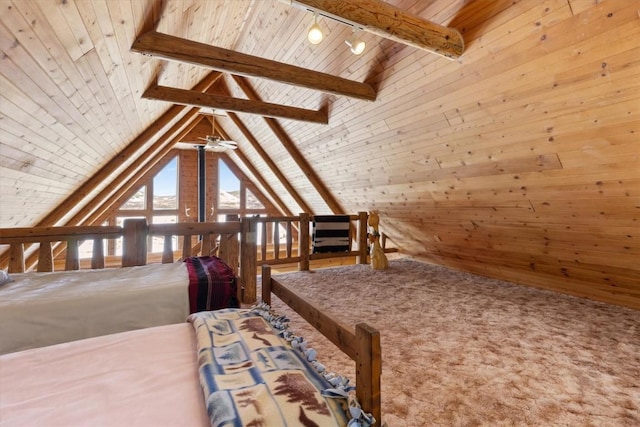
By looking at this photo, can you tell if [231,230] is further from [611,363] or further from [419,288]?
[611,363]

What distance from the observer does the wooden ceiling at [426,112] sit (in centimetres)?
181

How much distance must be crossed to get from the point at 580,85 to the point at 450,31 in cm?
93

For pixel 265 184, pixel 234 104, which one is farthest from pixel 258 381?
pixel 265 184

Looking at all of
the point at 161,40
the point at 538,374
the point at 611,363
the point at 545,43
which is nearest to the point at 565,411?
the point at 538,374

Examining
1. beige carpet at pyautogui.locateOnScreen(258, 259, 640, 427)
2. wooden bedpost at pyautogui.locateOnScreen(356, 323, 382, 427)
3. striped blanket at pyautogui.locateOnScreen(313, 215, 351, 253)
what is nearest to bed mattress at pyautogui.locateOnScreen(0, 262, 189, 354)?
beige carpet at pyautogui.locateOnScreen(258, 259, 640, 427)

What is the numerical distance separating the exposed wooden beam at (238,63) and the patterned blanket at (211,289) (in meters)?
1.78

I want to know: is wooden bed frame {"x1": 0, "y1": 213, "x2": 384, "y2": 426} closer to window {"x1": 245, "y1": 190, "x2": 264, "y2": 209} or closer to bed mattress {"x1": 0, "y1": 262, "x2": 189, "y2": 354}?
bed mattress {"x1": 0, "y1": 262, "x2": 189, "y2": 354}

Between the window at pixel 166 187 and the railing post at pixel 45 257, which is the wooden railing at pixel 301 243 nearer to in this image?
the railing post at pixel 45 257

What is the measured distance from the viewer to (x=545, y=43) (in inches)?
76.9

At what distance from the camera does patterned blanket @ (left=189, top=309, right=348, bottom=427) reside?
2.53 ft

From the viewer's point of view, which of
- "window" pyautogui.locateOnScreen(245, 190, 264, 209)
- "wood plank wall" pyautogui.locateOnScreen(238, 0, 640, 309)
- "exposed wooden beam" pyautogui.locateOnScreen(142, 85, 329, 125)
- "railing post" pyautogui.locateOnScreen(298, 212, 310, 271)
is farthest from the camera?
"window" pyautogui.locateOnScreen(245, 190, 264, 209)

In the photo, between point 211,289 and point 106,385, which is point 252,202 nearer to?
point 211,289

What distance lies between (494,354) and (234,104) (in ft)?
12.4

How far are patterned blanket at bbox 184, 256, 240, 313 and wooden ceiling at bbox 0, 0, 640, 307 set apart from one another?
1.47 meters
